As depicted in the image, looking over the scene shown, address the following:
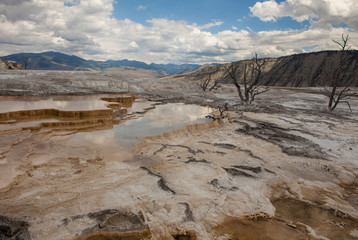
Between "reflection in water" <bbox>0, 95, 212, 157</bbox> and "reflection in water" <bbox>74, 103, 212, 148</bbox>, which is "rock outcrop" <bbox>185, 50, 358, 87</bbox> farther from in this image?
"reflection in water" <bbox>0, 95, 212, 157</bbox>

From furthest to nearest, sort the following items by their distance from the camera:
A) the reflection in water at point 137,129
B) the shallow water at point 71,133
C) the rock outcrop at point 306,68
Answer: the rock outcrop at point 306,68 < the reflection in water at point 137,129 < the shallow water at point 71,133

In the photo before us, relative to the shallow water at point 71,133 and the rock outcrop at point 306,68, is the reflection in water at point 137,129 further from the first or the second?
the rock outcrop at point 306,68

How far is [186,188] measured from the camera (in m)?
3.73

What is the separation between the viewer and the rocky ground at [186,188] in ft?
9.09

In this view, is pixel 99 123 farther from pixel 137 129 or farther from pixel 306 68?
pixel 306 68

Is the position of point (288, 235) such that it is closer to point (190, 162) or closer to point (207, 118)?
point (190, 162)

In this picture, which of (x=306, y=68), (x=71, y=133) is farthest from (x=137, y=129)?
(x=306, y=68)

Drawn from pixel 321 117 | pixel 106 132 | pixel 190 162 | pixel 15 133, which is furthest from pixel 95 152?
pixel 321 117

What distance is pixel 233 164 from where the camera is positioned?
4805mm

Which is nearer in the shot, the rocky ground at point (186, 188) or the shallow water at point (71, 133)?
the rocky ground at point (186, 188)

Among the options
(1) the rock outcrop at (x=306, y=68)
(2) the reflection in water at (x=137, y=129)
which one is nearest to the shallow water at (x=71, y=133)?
(2) the reflection in water at (x=137, y=129)

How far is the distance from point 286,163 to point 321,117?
241 inches

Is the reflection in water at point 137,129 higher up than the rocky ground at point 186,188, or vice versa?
the reflection in water at point 137,129

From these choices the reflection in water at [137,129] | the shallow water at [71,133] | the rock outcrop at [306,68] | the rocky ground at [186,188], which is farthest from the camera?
the rock outcrop at [306,68]
